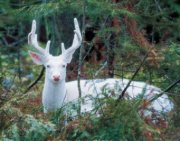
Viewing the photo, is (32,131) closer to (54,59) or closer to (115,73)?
(54,59)

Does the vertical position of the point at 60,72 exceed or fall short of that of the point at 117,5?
it falls short

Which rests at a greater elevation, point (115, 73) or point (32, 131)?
point (115, 73)

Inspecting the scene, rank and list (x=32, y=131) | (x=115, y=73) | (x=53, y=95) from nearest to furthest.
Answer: (x=32, y=131), (x=53, y=95), (x=115, y=73)

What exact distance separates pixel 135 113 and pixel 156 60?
112 cm

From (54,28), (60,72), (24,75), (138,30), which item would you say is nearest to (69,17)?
(54,28)

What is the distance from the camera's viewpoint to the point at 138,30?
732 cm

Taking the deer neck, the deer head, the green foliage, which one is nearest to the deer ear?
the deer head

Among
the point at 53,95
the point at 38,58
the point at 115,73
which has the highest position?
the point at 38,58

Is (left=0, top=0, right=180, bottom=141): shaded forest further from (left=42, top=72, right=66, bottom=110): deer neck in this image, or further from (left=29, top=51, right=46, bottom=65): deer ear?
(left=29, top=51, right=46, bottom=65): deer ear

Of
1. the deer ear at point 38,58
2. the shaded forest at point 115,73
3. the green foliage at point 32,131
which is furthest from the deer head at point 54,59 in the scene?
the green foliage at point 32,131

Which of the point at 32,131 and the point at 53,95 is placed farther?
the point at 53,95

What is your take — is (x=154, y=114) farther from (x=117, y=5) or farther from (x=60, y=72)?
(x=60, y=72)

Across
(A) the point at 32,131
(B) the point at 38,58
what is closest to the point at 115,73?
(B) the point at 38,58

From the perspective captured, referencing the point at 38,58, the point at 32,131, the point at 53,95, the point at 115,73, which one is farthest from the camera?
the point at 115,73
